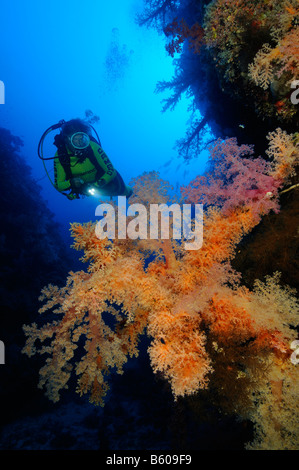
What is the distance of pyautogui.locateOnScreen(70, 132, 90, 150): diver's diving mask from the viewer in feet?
16.4

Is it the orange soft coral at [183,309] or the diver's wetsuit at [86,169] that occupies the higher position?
the diver's wetsuit at [86,169]

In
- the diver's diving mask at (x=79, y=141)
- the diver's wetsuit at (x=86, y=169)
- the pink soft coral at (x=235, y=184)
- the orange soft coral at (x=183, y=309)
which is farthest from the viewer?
the diver's wetsuit at (x=86, y=169)

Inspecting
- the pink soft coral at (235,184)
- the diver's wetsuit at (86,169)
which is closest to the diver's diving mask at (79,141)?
the diver's wetsuit at (86,169)

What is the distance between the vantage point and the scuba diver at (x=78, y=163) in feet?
16.7

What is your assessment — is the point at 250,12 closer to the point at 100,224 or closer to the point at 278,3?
the point at 278,3

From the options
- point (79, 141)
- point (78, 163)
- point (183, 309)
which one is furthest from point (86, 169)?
point (183, 309)

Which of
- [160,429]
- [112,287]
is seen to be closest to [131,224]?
[112,287]

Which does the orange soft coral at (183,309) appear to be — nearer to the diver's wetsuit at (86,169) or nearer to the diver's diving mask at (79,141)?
the diver's diving mask at (79,141)

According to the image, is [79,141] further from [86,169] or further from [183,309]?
[183,309]

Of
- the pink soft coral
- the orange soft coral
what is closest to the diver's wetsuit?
the orange soft coral

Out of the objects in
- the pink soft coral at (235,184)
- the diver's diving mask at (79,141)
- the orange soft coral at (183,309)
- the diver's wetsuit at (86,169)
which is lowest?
the orange soft coral at (183,309)

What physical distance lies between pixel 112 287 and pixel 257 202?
220cm

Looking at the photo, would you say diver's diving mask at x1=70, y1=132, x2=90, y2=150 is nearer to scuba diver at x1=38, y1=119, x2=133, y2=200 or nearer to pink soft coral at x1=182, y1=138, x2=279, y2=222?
scuba diver at x1=38, y1=119, x2=133, y2=200

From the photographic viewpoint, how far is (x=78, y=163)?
17.6 ft
